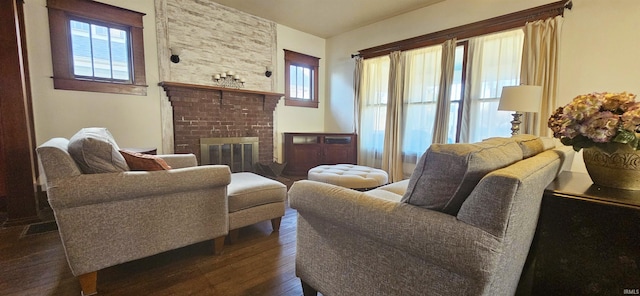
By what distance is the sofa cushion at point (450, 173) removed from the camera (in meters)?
0.88

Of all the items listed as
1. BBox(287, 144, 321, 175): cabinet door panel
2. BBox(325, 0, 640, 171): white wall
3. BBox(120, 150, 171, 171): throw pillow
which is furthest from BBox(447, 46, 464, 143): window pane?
BBox(120, 150, 171, 171): throw pillow

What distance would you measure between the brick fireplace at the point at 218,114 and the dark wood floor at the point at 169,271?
1.86 m

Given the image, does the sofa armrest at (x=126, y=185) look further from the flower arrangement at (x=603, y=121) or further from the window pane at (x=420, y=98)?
the window pane at (x=420, y=98)

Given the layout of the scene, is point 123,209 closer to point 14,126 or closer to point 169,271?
point 169,271

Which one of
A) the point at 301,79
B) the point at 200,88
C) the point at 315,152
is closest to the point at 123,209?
the point at 200,88

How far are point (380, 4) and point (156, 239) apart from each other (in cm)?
387

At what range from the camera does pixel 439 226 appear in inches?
33.9

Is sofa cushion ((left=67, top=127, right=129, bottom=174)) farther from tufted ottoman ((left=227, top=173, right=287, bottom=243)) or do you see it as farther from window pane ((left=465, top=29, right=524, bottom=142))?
window pane ((left=465, top=29, right=524, bottom=142))

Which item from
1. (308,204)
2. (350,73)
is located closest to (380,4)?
(350,73)

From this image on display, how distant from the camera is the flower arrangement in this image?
1060 mm

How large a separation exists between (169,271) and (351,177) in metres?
1.70

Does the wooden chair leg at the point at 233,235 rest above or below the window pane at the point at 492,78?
below

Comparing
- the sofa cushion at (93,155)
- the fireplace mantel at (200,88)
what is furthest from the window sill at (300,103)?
the sofa cushion at (93,155)

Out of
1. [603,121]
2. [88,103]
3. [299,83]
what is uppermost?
[299,83]
